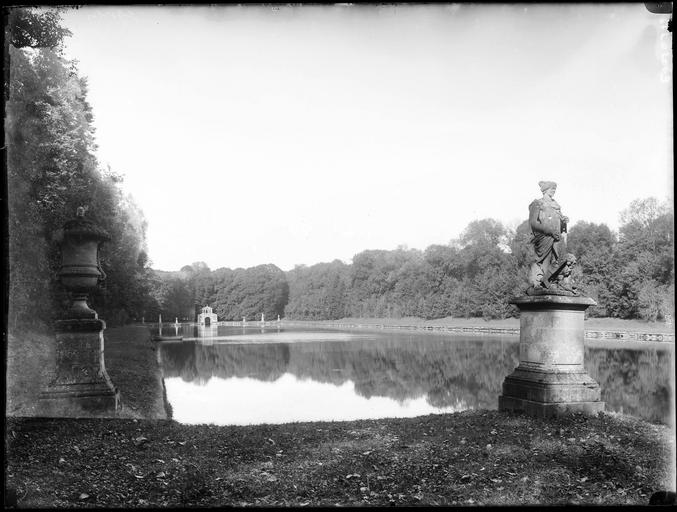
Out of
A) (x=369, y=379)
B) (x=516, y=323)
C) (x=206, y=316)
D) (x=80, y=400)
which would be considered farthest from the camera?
(x=206, y=316)

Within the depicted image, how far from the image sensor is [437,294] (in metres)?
26.5

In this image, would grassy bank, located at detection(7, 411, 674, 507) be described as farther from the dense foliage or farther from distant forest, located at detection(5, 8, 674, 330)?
the dense foliage

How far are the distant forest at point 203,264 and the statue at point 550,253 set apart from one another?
1.60 m

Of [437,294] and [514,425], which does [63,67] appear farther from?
[437,294]

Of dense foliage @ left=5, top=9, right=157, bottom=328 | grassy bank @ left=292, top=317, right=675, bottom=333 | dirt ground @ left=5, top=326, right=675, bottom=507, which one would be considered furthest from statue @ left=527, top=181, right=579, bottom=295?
grassy bank @ left=292, top=317, right=675, bottom=333

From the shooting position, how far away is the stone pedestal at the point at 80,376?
8609mm

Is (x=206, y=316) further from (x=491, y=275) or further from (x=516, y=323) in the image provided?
(x=491, y=275)

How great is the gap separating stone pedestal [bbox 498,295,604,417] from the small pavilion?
2624 cm

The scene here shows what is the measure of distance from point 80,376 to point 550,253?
7869 millimetres

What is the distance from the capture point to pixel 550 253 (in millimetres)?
9031

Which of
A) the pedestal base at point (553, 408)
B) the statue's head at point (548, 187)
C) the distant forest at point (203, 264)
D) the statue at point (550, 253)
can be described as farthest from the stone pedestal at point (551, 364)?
the distant forest at point (203, 264)

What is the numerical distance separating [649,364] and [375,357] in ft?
32.5

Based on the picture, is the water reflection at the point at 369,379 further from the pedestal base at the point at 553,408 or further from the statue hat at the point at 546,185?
the statue hat at the point at 546,185

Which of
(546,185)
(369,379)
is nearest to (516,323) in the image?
(369,379)
